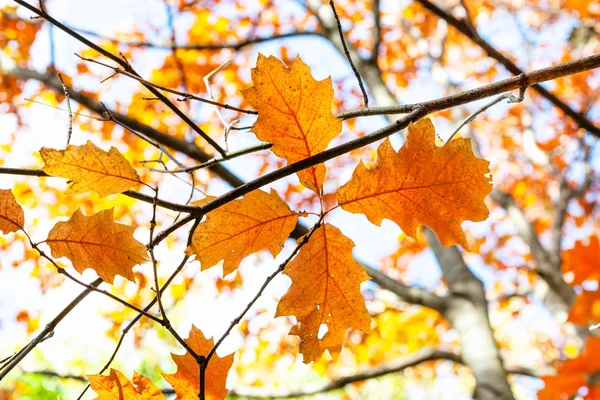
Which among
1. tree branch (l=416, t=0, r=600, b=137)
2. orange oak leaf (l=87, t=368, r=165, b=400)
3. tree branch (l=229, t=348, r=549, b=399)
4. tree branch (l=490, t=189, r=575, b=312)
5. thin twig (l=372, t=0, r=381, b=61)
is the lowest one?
orange oak leaf (l=87, t=368, r=165, b=400)

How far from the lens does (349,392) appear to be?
9.72 m

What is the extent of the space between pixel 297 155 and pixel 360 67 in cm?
267

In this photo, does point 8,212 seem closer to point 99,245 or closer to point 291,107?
Answer: point 99,245

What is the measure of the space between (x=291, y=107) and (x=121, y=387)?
63cm

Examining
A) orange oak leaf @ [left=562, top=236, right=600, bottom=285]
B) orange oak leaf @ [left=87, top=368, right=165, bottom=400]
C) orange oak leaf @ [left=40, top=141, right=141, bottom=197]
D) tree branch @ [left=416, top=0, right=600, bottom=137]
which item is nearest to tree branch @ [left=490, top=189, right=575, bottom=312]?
orange oak leaf @ [left=562, top=236, right=600, bottom=285]

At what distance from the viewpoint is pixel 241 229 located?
32.9 inches

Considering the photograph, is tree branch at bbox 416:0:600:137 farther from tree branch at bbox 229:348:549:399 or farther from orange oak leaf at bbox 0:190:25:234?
tree branch at bbox 229:348:549:399

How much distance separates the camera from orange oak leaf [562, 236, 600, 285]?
177 centimetres

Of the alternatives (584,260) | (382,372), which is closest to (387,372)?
(382,372)

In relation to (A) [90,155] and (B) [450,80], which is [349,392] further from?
(A) [90,155]

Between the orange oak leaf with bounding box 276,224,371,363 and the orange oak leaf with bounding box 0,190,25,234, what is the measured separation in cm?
51

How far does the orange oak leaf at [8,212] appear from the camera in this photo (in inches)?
32.7

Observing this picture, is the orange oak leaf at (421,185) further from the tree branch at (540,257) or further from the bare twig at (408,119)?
the tree branch at (540,257)

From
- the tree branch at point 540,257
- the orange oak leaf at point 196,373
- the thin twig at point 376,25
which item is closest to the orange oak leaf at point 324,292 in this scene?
the orange oak leaf at point 196,373
